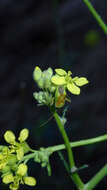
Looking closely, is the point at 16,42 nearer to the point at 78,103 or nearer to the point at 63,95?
the point at 78,103

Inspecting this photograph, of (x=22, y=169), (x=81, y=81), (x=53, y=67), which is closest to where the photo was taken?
(x=22, y=169)

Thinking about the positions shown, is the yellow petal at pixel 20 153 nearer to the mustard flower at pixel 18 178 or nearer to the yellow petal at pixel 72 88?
the mustard flower at pixel 18 178

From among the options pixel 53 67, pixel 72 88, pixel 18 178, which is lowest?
pixel 18 178

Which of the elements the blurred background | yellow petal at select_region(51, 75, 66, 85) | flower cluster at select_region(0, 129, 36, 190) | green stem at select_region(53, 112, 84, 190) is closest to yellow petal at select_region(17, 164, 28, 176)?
flower cluster at select_region(0, 129, 36, 190)

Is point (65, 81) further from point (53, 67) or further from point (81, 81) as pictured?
point (53, 67)

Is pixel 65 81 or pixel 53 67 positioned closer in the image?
pixel 65 81

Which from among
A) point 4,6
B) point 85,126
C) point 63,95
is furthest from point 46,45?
point 63,95

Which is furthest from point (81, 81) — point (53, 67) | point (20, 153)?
point (53, 67)

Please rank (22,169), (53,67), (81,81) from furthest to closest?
1. (53,67)
2. (81,81)
3. (22,169)
